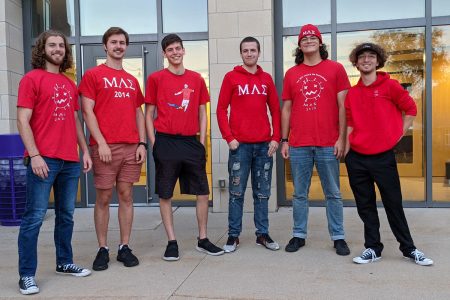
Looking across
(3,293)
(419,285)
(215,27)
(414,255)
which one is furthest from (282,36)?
(3,293)

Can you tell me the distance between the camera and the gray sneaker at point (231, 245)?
4.46 metres

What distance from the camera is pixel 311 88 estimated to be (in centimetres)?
425

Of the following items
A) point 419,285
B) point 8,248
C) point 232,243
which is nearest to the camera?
point 419,285

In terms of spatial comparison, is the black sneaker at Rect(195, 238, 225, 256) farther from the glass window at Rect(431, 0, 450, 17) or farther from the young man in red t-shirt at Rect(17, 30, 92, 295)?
the glass window at Rect(431, 0, 450, 17)

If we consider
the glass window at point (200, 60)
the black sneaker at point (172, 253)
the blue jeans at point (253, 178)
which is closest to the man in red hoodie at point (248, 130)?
the blue jeans at point (253, 178)

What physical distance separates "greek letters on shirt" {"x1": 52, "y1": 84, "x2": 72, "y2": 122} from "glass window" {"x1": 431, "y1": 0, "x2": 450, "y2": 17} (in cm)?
511

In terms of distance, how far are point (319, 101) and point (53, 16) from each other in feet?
16.0

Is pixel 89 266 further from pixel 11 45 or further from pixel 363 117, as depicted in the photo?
pixel 11 45

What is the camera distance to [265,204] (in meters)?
4.57

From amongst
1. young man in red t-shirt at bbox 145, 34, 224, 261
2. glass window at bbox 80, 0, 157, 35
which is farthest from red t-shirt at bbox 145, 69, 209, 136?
glass window at bbox 80, 0, 157, 35

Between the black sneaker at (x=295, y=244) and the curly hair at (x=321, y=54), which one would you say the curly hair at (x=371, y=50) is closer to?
the curly hair at (x=321, y=54)

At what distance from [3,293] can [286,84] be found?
296 centimetres

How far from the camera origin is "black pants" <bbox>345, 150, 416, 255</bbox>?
3.95 m

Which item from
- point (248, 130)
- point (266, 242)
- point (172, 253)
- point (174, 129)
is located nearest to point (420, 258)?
point (266, 242)
